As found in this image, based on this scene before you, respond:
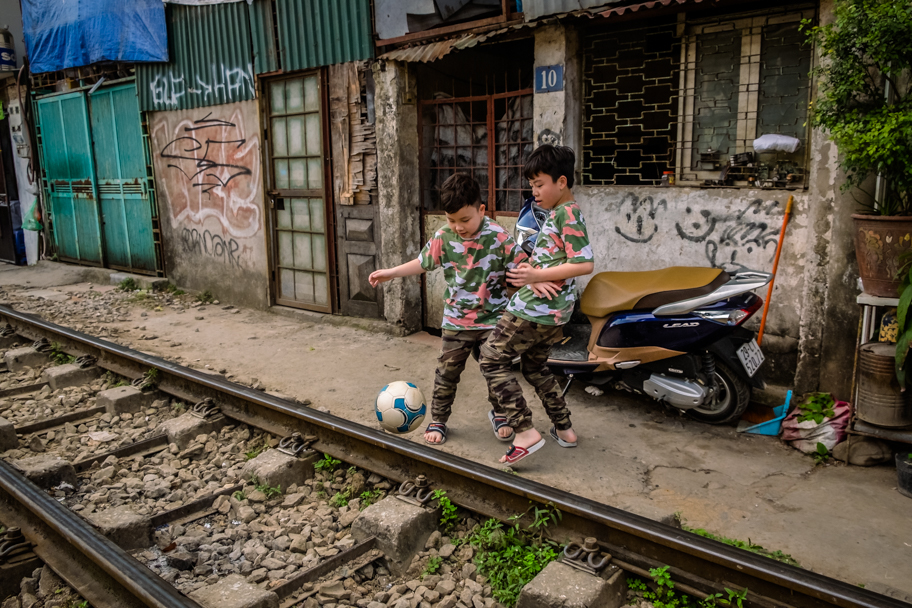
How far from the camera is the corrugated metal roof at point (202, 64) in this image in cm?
894

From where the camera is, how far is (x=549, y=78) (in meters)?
6.18

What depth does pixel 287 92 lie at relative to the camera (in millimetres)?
8672

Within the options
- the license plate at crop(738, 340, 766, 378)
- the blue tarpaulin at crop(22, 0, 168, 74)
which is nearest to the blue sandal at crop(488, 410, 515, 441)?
the license plate at crop(738, 340, 766, 378)

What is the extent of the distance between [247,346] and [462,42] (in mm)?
3762

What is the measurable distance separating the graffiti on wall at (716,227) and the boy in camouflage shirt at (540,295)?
5.28 feet

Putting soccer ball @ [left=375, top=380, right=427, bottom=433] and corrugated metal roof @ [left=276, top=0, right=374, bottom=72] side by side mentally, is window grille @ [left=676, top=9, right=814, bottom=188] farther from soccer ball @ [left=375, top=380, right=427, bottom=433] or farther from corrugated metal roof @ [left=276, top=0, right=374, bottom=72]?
corrugated metal roof @ [left=276, top=0, right=374, bottom=72]

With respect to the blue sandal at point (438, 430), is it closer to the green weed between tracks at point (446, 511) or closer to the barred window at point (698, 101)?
the green weed between tracks at point (446, 511)

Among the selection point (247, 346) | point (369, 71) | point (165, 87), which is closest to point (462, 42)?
point (369, 71)

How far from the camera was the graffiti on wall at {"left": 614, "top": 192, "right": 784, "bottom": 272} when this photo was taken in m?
5.26

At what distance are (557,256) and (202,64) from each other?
7.45 m

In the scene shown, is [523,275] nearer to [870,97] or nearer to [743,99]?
[870,97]

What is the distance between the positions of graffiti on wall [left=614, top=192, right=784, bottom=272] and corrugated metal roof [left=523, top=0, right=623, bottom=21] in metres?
1.54

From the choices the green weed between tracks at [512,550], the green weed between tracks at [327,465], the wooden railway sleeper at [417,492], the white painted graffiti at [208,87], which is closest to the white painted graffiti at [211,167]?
the white painted graffiti at [208,87]

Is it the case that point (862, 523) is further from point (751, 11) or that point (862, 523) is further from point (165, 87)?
point (165, 87)
